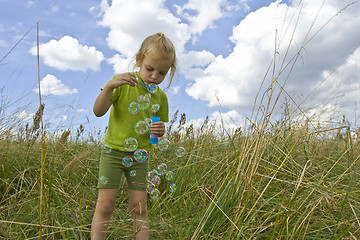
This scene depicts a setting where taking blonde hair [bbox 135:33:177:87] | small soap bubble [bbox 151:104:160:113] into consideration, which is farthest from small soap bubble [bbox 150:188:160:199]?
blonde hair [bbox 135:33:177:87]

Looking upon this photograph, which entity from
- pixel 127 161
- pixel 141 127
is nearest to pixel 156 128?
pixel 141 127

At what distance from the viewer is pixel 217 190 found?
2.15 meters

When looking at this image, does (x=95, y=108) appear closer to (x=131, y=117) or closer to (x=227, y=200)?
(x=131, y=117)

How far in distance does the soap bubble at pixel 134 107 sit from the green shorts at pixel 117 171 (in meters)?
0.34

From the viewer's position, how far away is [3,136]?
156 inches

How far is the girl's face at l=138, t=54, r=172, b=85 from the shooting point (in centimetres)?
219

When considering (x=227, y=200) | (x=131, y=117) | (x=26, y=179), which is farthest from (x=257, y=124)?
(x=26, y=179)

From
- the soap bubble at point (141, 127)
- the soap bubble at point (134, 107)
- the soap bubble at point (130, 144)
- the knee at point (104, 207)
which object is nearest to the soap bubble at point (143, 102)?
the soap bubble at point (134, 107)

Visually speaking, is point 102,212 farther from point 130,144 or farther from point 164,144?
point 164,144

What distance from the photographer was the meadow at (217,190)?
6.04ft

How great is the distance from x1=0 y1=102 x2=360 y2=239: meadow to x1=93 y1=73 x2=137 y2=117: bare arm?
0.40 metres

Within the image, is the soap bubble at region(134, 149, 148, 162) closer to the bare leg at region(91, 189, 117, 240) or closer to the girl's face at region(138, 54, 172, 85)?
the bare leg at region(91, 189, 117, 240)

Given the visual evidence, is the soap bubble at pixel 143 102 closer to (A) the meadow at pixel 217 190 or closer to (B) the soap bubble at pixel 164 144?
(B) the soap bubble at pixel 164 144

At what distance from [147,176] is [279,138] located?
4.92 feet
